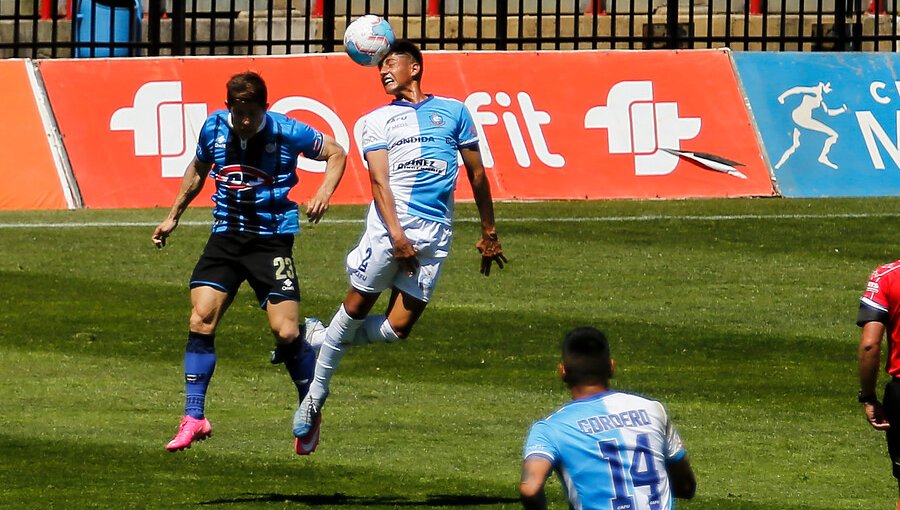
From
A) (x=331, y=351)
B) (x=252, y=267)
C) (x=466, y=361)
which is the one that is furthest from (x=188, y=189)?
(x=466, y=361)

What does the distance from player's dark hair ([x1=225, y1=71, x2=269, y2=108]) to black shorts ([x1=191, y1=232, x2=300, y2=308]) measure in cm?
72

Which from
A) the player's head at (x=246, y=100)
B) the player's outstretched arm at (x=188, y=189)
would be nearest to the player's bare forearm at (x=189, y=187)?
the player's outstretched arm at (x=188, y=189)

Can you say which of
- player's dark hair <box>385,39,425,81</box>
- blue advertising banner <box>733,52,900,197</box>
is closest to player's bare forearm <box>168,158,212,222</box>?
player's dark hair <box>385,39,425,81</box>

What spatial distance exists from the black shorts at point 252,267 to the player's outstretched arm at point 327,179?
0.26m

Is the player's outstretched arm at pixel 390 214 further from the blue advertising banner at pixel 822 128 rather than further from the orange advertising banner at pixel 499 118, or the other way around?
the blue advertising banner at pixel 822 128

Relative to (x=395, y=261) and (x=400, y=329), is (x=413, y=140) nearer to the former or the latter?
(x=395, y=261)

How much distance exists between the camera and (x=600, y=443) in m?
5.38

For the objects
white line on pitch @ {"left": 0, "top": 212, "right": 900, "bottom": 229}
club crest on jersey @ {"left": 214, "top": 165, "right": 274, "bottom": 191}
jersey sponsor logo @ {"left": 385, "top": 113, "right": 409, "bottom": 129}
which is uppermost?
jersey sponsor logo @ {"left": 385, "top": 113, "right": 409, "bottom": 129}

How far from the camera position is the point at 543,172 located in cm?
1878

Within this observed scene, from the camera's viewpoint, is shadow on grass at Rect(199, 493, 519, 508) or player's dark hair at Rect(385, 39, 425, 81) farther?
player's dark hair at Rect(385, 39, 425, 81)

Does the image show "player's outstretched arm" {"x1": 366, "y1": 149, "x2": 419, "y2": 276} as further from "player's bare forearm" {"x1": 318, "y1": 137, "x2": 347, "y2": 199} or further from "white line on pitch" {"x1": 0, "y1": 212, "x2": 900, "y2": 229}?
"white line on pitch" {"x1": 0, "y1": 212, "x2": 900, "y2": 229}

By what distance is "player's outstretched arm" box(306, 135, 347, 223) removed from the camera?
922cm

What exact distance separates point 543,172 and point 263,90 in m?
9.89

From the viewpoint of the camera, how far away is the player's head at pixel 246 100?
899 cm
